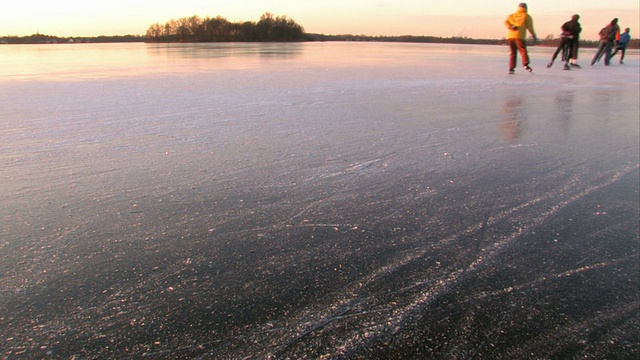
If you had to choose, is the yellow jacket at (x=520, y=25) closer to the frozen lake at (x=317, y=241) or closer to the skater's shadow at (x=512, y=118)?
the skater's shadow at (x=512, y=118)

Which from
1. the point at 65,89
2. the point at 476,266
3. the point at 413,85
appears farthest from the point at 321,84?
the point at 476,266

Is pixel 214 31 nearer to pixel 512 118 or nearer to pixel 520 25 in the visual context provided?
pixel 520 25

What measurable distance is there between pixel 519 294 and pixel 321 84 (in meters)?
6.16

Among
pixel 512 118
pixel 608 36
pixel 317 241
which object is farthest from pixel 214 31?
pixel 317 241

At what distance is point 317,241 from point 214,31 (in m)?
68.6

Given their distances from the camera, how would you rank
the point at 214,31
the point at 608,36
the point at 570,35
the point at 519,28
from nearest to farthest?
1. the point at 519,28
2. the point at 570,35
3. the point at 608,36
4. the point at 214,31

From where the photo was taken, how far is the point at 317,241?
66.6 inches

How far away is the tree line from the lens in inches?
2484

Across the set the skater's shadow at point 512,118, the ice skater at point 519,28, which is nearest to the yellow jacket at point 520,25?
the ice skater at point 519,28

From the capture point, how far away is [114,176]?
2.45 m

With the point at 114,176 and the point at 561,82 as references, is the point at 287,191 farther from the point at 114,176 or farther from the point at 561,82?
the point at 561,82

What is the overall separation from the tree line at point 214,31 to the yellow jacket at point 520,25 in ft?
189

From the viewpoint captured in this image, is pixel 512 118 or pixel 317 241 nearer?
pixel 317 241

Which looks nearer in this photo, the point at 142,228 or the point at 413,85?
the point at 142,228
